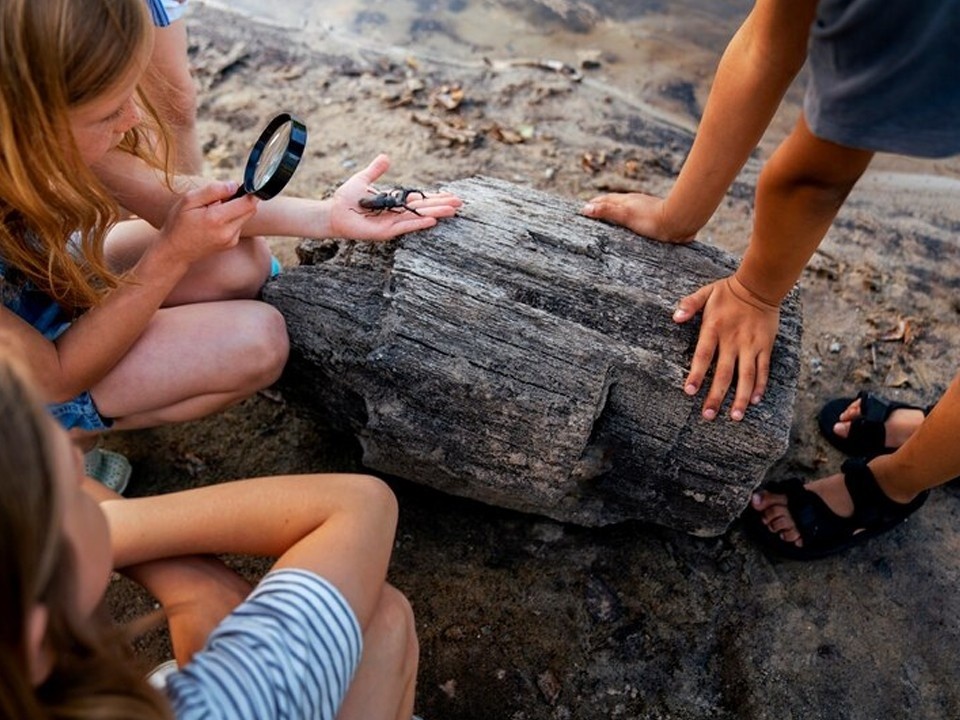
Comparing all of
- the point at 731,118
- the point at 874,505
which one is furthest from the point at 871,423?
the point at 731,118

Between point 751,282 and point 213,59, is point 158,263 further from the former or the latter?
point 213,59

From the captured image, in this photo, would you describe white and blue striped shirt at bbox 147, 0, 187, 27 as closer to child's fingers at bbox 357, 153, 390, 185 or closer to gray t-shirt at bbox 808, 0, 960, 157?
child's fingers at bbox 357, 153, 390, 185

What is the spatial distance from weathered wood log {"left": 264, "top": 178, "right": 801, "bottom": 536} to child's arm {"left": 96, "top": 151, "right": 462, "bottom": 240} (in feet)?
0.18

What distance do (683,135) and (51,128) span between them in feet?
9.97

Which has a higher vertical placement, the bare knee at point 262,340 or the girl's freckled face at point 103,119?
the girl's freckled face at point 103,119

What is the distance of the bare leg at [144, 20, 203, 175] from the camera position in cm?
265

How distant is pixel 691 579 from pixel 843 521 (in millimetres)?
461

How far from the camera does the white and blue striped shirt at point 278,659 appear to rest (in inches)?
50.5

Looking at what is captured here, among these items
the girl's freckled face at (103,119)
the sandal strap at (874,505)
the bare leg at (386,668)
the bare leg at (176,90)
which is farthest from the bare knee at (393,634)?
the bare leg at (176,90)

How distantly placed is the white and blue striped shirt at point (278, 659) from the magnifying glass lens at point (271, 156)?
3.01 feet

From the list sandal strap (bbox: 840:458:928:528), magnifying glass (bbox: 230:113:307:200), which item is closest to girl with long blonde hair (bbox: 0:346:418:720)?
magnifying glass (bbox: 230:113:307:200)

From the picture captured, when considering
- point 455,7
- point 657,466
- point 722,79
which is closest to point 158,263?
point 657,466

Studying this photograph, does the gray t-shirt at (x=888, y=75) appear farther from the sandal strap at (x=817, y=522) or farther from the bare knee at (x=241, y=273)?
the bare knee at (x=241, y=273)

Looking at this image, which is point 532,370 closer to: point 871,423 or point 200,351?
point 200,351
